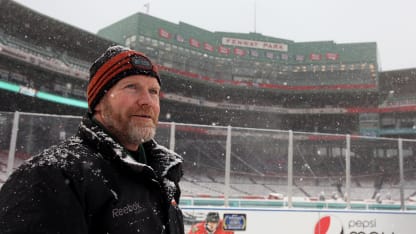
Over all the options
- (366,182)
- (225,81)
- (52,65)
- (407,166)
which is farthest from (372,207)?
(225,81)

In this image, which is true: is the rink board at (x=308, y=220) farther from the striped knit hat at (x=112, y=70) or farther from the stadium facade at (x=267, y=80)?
the stadium facade at (x=267, y=80)

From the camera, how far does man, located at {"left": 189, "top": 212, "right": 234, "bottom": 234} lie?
20.2 feet

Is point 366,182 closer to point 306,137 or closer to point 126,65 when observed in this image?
point 306,137

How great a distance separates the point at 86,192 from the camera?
3.05 ft

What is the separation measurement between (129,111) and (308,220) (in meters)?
6.13

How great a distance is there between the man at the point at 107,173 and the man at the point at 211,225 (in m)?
4.94

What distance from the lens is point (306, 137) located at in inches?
279

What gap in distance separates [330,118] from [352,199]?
87.9 ft

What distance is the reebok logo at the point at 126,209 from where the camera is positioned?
97 cm

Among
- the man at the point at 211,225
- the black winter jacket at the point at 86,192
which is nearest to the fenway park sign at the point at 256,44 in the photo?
the man at the point at 211,225

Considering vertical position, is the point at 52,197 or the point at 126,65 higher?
the point at 126,65

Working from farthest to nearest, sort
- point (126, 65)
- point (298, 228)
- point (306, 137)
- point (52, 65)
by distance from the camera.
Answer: point (52, 65) < point (306, 137) < point (298, 228) < point (126, 65)

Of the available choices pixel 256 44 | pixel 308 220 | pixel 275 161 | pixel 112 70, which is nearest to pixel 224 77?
pixel 256 44

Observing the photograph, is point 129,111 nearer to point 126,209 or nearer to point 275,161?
point 126,209
